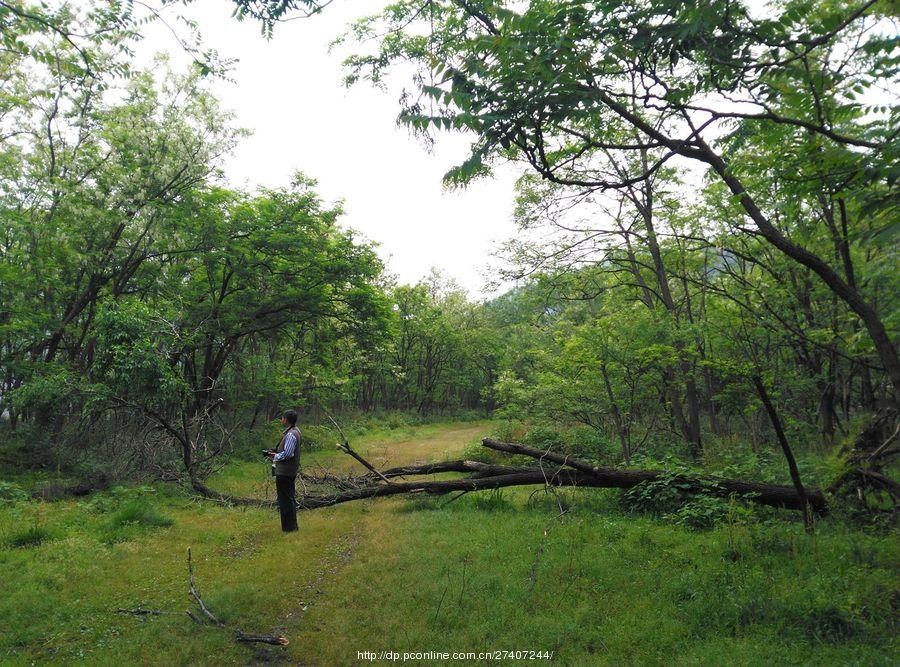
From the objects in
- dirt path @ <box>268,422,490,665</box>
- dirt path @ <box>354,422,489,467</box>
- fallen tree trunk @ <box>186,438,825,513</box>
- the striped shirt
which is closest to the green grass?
dirt path @ <box>268,422,490,665</box>

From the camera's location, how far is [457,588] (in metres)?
5.18

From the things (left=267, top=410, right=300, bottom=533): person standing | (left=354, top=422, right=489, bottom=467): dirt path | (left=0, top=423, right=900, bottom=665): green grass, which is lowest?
(left=354, top=422, right=489, bottom=467): dirt path

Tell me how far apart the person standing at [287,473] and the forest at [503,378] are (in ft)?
1.35

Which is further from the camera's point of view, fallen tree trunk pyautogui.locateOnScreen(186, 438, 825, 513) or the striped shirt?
the striped shirt

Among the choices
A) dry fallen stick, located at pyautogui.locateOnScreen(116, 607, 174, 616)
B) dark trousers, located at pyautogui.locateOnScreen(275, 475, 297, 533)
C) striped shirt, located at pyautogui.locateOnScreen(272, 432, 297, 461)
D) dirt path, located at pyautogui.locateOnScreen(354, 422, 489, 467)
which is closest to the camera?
dry fallen stick, located at pyautogui.locateOnScreen(116, 607, 174, 616)

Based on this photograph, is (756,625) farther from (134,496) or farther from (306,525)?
(134,496)

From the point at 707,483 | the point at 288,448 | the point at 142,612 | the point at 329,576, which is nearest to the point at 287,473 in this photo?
the point at 288,448

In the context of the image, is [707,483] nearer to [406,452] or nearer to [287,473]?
[287,473]

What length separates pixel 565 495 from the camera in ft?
30.1

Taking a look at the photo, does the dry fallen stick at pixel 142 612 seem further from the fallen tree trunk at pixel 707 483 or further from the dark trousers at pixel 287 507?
the fallen tree trunk at pixel 707 483

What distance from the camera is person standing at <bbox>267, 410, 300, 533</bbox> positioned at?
25.4ft

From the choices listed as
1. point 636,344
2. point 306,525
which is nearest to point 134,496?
point 306,525

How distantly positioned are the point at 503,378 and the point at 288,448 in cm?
1154

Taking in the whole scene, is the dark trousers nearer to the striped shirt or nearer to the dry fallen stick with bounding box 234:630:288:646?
the striped shirt
